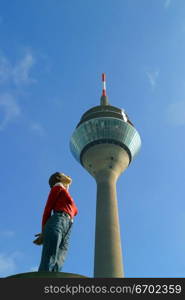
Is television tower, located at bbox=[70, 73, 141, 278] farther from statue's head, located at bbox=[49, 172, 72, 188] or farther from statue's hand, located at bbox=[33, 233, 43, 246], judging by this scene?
statue's hand, located at bbox=[33, 233, 43, 246]

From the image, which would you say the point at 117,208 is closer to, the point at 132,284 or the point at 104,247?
the point at 104,247

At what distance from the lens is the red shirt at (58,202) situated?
310 inches

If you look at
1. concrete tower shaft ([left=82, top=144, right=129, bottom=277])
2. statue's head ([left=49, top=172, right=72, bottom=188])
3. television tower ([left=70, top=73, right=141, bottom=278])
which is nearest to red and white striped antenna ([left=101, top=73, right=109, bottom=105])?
television tower ([left=70, top=73, right=141, bottom=278])

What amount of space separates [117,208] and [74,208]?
52899mm

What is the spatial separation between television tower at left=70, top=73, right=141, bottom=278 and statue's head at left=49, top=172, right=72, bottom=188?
4799cm

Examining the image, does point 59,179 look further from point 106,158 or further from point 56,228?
point 106,158

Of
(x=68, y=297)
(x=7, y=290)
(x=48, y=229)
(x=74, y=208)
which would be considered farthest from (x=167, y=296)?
(x=74, y=208)

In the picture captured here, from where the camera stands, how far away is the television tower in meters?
55.7

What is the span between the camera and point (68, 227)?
306 inches

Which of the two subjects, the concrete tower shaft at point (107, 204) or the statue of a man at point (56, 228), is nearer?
the statue of a man at point (56, 228)

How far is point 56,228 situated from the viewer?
24.2 ft

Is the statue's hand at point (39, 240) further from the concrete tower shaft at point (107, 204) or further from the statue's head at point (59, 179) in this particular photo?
the concrete tower shaft at point (107, 204)

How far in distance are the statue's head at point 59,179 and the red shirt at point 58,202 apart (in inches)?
17.9

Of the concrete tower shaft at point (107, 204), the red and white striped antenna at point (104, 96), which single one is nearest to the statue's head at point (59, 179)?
the concrete tower shaft at point (107, 204)
